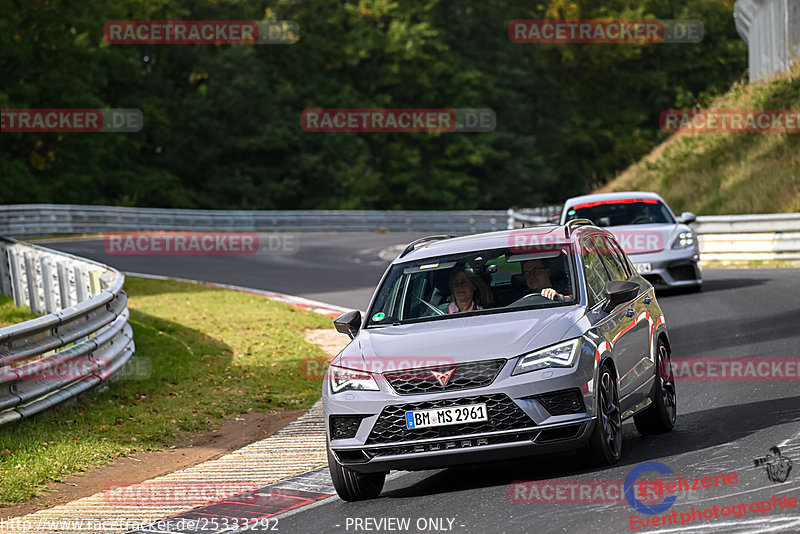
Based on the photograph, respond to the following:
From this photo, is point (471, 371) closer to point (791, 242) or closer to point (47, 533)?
point (47, 533)

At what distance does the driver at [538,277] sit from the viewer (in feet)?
28.0

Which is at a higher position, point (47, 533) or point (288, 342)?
point (47, 533)

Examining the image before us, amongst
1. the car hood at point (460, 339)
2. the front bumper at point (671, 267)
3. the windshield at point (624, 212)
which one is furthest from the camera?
the windshield at point (624, 212)

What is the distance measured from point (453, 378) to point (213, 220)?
136 ft

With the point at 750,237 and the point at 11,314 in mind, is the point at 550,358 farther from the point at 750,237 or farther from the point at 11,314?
the point at 750,237

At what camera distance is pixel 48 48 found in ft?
183

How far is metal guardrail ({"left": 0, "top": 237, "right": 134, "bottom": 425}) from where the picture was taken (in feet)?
34.1

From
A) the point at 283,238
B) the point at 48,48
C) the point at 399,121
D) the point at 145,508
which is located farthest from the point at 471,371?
the point at 399,121

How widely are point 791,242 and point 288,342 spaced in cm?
1253

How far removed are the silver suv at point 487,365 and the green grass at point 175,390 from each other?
9.21ft

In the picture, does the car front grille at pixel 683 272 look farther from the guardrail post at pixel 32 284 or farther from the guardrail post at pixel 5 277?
the guardrail post at pixel 5 277

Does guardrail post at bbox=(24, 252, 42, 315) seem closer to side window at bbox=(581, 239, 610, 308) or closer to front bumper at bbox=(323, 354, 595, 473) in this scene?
side window at bbox=(581, 239, 610, 308)

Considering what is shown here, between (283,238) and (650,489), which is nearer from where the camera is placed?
(650,489)

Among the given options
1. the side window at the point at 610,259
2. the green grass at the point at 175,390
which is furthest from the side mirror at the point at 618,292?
the green grass at the point at 175,390
